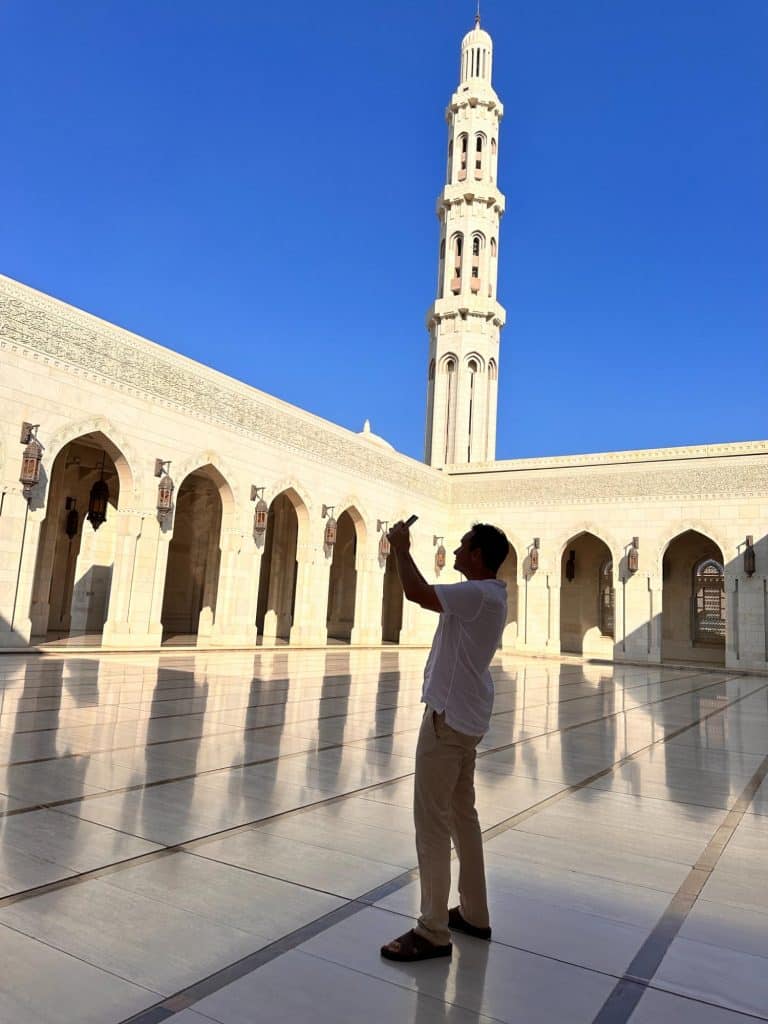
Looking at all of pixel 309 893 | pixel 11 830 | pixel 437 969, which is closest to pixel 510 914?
pixel 437 969

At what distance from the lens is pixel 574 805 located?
3240 mm

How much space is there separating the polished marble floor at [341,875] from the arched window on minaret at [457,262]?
1968cm

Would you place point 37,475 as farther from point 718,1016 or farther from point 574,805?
point 718,1016

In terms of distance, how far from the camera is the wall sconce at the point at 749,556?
14.9 metres

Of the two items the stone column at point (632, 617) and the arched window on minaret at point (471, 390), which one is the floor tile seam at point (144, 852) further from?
the arched window on minaret at point (471, 390)

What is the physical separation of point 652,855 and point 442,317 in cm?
2148

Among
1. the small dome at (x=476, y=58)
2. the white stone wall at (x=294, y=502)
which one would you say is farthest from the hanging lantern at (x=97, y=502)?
the small dome at (x=476, y=58)

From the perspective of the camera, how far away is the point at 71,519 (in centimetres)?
1470

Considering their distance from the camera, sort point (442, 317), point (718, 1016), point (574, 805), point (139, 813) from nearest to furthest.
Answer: point (718, 1016)
point (139, 813)
point (574, 805)
point (442, 317)

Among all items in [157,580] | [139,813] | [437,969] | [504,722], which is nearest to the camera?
[437,969]

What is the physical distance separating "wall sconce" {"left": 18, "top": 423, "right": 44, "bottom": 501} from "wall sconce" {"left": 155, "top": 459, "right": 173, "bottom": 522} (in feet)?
6.90

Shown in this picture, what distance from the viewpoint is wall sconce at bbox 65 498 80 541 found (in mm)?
14562

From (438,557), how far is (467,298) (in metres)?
8.72

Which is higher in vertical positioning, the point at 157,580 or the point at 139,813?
the point at 157,580
